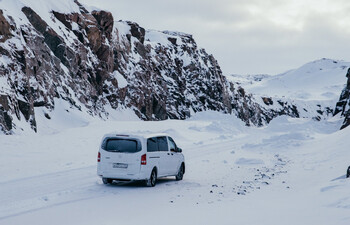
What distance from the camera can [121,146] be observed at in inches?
600

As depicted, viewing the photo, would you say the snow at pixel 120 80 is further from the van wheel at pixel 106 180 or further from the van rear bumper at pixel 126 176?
the van rear bumper at pixel 126 176

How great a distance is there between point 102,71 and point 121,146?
57.4 meters

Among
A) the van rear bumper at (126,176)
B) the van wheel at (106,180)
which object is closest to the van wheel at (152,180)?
the van rear bumper at (126,176)

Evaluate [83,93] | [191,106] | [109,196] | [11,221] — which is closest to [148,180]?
[109,196]

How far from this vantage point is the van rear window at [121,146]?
15.1 m

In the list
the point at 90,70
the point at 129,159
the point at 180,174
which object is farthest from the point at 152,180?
the point at 90,70

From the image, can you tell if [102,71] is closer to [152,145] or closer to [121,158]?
[152,145]

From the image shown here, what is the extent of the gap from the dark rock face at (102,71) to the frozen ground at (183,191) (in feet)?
44.3

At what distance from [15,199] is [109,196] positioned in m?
2.60

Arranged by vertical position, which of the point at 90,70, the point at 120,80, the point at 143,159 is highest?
the point at 90,70

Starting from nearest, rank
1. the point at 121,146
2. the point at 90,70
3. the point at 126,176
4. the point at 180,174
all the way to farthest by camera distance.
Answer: the point at 126,176 < the point at 121,146 < the point at 180,174 < the point at 90,70

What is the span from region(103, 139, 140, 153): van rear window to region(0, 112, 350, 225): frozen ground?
1.28 metres

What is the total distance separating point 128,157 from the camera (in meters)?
15.0

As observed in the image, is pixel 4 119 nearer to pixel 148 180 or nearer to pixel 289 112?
pixel 148 180
